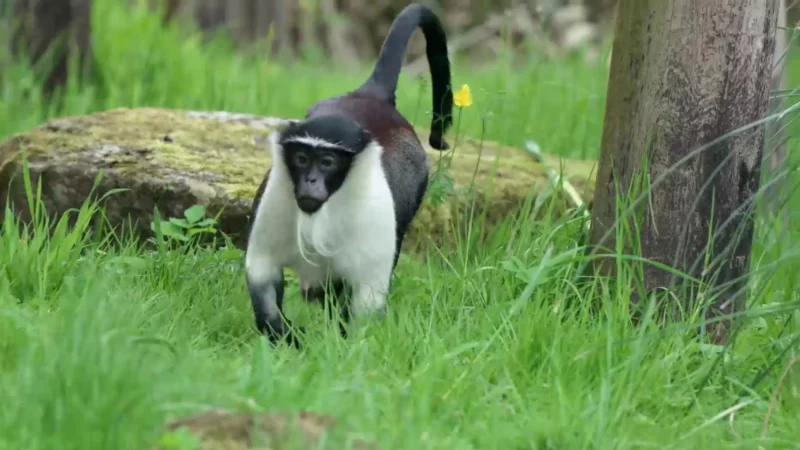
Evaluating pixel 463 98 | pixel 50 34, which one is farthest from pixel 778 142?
pixel 50 34

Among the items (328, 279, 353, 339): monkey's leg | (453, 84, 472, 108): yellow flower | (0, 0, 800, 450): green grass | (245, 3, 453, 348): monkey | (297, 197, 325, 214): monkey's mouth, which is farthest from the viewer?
(453, 84, 472, 108): yellow flower

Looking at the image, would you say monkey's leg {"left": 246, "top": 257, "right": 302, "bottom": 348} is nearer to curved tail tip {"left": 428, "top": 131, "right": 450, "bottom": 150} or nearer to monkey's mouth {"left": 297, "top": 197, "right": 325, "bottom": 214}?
monkey's mouth {"left": 297, "top": 197, "right": 325, "bottom": 214}

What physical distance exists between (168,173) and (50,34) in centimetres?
217

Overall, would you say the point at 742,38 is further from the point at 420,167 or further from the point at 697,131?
the point at 420,167

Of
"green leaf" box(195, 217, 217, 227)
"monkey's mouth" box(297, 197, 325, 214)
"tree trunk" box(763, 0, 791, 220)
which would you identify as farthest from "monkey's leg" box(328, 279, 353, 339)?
"tree trunk" box(763, 0, 791, 220)

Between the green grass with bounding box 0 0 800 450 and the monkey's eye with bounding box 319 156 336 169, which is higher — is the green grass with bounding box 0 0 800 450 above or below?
below

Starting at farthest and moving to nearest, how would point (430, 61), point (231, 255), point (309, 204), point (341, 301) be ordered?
point (430, 61) → point (231, 255) → point (341, 301) → point (309, 204)

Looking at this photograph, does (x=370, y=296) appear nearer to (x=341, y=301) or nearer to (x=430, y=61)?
(x=341, y=301)

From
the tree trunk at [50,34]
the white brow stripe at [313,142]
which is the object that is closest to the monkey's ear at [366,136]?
the white brow stripe at [313,142]

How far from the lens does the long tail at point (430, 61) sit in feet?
14.3

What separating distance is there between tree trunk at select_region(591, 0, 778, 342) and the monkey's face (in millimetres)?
841

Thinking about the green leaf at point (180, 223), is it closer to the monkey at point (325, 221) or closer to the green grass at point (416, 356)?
the green grass at point (416, 356)

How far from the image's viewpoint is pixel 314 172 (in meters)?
3.47

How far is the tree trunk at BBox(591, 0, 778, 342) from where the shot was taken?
11.2ft
